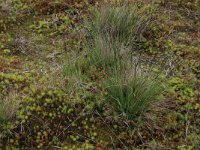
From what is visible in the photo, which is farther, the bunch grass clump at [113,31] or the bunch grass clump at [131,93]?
the bunch grass clump at [113,31]

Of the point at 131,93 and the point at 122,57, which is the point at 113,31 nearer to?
the point at 122,57

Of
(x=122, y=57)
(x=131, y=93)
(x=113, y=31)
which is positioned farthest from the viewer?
(x=113, y=31)

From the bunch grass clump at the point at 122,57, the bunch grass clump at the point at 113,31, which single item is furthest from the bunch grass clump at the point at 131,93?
the bunch grass clump at the point at 113,31

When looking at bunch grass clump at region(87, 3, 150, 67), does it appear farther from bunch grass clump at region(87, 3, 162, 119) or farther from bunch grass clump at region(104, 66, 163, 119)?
bunch grass clump at region(104, 66, 163, 119)

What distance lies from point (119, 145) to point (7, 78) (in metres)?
1.56

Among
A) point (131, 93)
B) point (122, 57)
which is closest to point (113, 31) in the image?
point (122, 57)

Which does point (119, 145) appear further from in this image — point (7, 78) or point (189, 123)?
point (7, 78)

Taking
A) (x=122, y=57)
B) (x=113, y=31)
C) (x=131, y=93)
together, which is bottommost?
(x=131, y=93)

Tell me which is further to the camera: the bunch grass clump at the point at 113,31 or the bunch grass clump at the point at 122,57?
the bunch grass clump at the point at 113,31

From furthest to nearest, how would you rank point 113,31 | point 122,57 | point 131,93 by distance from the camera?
1. point 113,31
2. point 122,57
3. point 131,93

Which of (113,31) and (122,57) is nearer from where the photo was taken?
(122,57)

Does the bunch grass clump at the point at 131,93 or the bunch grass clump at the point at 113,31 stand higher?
the bunch grass clump at the point at 113,31

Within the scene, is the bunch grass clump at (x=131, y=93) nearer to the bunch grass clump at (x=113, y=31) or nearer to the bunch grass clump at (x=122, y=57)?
the bunch grass clump at (x=122, y=57)

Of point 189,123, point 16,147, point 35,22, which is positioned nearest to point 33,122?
point 16,147
